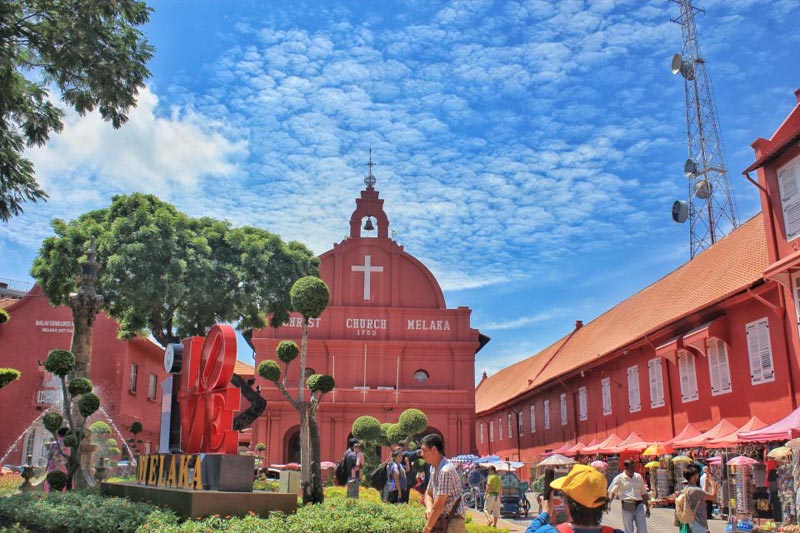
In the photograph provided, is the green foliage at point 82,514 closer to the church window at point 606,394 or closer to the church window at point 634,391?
the church window at point 634,391

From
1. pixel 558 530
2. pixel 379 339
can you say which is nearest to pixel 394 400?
pixel 379 339

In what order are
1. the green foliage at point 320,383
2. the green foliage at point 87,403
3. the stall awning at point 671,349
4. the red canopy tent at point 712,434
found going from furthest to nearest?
the stall awning at point 671,349
the red canopy tent at point 712,434
the green foliage at point 320,383
the green foliage at point 87,403

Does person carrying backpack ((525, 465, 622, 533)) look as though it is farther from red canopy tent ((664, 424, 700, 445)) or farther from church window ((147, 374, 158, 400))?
church window ((147, 374, 158, 400))

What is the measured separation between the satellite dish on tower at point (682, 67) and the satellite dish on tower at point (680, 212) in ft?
14.6

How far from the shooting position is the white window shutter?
47.4 ft

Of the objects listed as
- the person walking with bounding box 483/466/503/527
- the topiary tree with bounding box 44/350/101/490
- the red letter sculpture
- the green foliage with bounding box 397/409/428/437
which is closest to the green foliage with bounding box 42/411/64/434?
the topiary tree with bounding box 44/350/101/490

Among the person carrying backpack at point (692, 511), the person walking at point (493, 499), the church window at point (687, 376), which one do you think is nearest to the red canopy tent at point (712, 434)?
the church window at point (687, 376)

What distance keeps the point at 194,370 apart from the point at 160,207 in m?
13.6

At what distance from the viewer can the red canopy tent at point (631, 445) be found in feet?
65.4

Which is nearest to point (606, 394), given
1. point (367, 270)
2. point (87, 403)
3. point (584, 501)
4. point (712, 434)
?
point (712, 434)

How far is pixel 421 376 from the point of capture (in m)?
34.2

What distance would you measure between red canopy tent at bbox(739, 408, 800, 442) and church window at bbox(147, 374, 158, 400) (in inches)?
994

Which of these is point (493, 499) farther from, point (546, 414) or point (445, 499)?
point (546, 414)

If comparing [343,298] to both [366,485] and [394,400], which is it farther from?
[366,485]
